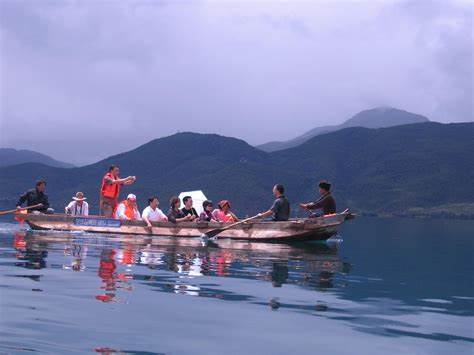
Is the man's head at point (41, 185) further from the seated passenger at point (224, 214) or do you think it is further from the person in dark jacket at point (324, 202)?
the person in dark jacket at point (324, 202)

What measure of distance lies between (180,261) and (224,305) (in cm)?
770

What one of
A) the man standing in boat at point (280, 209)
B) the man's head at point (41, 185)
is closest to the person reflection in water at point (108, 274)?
the man standing in boat at point (280, 209)

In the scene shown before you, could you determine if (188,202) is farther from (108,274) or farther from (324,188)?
(108,274)

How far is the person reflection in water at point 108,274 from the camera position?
12.2 metres

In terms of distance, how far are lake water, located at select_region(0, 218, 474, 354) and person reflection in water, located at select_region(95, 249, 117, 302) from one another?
0.12 ft

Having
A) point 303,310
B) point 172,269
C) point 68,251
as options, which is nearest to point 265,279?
point 172,269

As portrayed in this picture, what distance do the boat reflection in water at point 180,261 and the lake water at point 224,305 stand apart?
52 mm

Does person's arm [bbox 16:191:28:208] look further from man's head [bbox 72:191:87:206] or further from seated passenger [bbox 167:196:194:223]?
seated passenger [bbox 167:196:194:223]

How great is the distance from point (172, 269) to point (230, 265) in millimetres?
2394

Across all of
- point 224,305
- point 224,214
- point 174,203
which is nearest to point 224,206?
point 224,214

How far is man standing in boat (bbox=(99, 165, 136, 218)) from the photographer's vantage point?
31.3m

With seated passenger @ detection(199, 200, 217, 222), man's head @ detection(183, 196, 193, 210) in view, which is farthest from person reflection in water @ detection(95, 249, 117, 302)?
man's head @ detection(183, 196, 193, 210)

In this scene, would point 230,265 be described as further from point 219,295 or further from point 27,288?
point 27,288

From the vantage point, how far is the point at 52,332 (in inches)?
359
